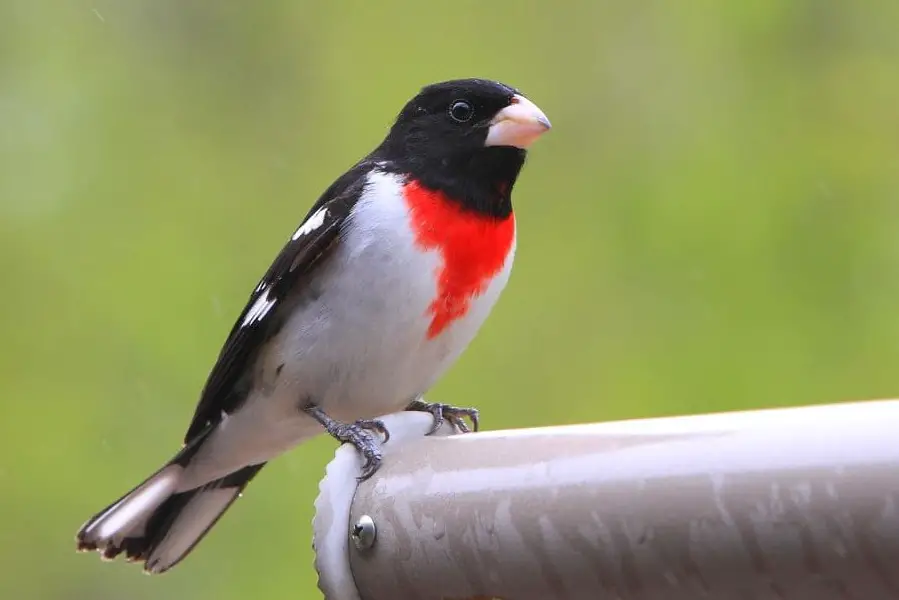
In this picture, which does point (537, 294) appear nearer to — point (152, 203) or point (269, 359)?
point (152, 203)

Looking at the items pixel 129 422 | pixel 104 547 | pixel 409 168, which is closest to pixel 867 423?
pixel 409 168

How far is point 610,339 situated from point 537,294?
309 mm

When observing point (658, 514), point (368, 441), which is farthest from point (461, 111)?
point (658, 514)

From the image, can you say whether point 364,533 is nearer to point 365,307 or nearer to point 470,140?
point 365,307

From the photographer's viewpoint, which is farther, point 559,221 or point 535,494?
point 559,221

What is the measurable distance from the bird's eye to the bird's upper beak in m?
0.06

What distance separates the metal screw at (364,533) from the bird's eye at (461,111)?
1.28 meters

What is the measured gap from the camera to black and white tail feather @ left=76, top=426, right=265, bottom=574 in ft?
8.10

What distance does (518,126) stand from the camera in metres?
2.40

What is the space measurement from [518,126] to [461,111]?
0.14 metres

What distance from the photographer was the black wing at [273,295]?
2.36m

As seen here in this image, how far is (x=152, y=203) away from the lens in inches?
181

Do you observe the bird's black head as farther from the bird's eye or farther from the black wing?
the black wing

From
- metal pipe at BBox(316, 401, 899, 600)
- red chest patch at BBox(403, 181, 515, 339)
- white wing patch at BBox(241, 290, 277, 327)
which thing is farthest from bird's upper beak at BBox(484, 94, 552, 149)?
metal pipe at BBox(316, 401, 899, 600)
